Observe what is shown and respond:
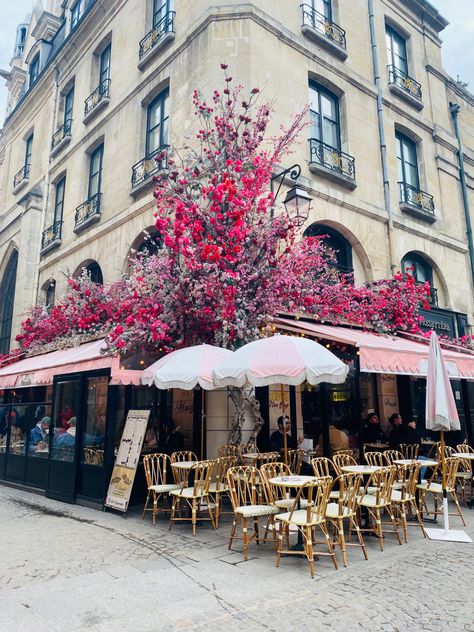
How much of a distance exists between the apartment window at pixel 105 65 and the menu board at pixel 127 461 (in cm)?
1228

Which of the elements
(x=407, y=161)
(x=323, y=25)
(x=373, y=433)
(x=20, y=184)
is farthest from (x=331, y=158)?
(x=20, y=184)

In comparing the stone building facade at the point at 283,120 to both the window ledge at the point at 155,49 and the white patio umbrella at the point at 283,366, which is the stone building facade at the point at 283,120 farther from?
the white patio umbrella at the point at 283,366

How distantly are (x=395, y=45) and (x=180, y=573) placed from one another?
1657cm

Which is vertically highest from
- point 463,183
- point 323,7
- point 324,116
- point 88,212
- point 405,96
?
point 323,7

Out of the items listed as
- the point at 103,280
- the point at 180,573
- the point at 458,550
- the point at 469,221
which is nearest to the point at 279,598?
the point at 180,573

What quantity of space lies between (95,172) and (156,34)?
4.53 metres

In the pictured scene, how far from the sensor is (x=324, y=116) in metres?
12.5

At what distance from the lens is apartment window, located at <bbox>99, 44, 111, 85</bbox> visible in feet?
50.8

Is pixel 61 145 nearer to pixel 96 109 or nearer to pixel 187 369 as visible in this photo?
pixel 96 109

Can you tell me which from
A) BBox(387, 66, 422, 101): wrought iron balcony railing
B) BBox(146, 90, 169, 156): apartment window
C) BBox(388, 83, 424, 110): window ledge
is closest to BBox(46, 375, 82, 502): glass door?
BBox(146, 90, 169, 156): apartment window

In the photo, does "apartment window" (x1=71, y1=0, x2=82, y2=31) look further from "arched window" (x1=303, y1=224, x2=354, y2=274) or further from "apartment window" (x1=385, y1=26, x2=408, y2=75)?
"arched window" (x1=303, y1=224, x2=354, y2=274)

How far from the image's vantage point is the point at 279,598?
413 cm

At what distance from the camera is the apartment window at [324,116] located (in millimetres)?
12172

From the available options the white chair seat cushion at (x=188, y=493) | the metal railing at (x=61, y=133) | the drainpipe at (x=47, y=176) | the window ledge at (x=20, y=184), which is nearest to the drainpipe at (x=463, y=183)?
the white chair seat cushion at (x=188, y=493)
